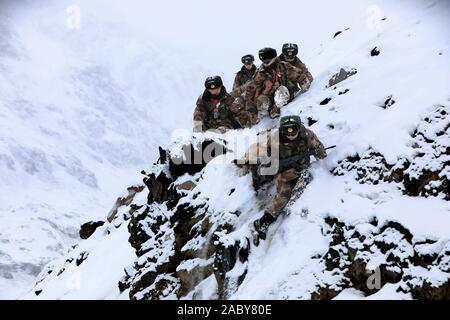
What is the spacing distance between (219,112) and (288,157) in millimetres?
4413

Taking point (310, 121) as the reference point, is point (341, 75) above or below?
above

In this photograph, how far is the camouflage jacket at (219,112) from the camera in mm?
14977

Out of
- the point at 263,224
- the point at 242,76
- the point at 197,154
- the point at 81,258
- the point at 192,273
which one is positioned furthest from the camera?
the point at 81,258

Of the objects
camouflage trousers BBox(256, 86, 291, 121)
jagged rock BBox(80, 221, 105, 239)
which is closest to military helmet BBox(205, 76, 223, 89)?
camouflage trousers BBox(256, 86, 291, 121)

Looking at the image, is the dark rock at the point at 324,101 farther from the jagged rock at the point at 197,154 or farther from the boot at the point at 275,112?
the jagged rock at the point at 197,154

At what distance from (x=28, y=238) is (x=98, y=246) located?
70.3 metres

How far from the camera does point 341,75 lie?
14742mm

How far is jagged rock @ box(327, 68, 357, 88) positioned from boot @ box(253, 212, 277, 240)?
208 inches

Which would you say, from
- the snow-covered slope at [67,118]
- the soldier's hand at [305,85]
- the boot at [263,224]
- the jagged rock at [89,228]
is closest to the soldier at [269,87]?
the soldier's hand at [305,85]

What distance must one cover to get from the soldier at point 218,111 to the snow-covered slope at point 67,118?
2367 inches

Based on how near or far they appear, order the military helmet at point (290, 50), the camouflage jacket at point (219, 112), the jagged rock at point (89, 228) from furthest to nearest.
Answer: the jagged rock at point (89, 228)
the military helmet at point (290, 50)
the camouflage jacket at point (219, 112)

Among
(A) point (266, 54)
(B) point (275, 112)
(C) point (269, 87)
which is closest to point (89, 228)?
(C) point (269, 87)

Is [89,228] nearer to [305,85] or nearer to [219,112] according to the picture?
[219,112]

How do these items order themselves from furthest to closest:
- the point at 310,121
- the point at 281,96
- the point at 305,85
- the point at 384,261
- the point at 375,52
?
the point at 305,85, the point at 375,52, the point at 281,96, the point at 310,121, the point at 384,261
